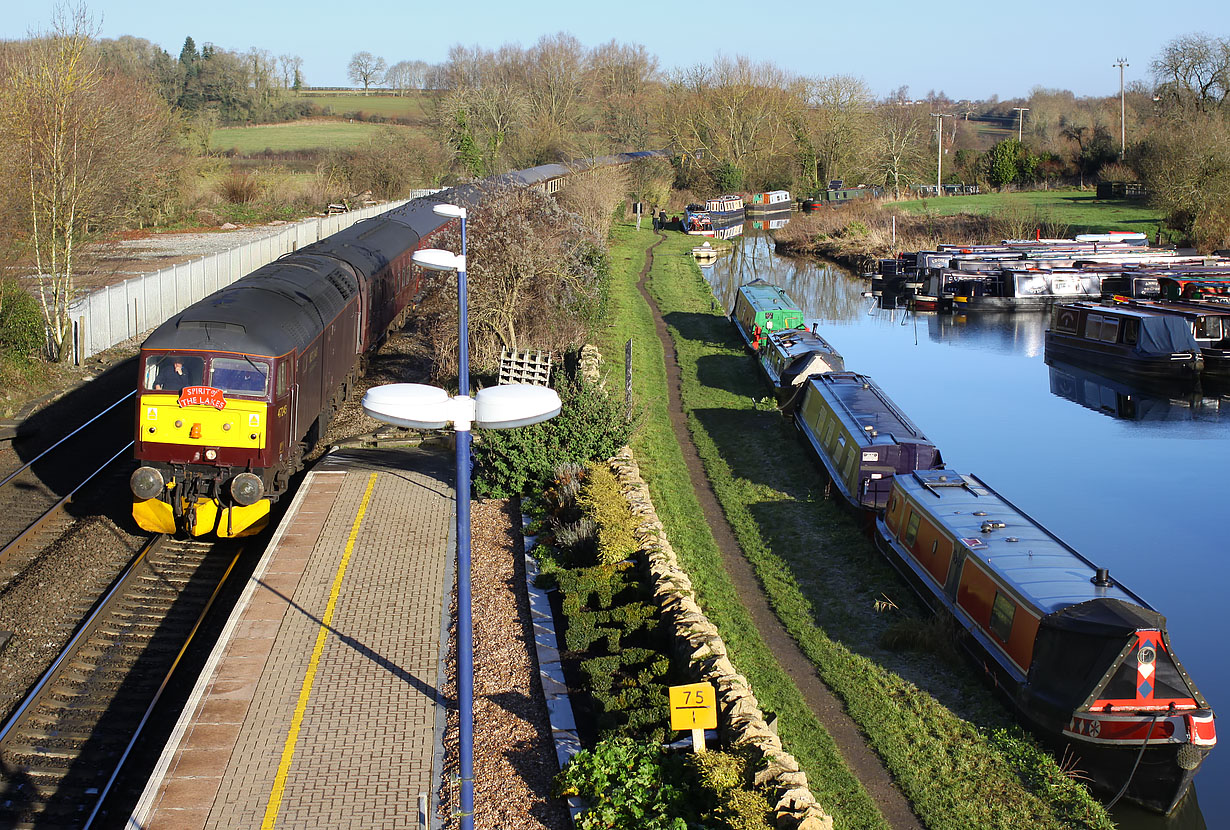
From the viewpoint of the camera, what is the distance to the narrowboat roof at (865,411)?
18766mm

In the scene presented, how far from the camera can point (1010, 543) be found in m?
13.7

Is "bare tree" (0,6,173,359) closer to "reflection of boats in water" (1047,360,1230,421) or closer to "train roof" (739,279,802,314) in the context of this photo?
"train roof" (739,279,802,314)

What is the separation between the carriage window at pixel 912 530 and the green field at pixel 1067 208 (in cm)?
5407

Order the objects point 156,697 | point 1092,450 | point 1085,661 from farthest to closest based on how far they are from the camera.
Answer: point 1092,450
point 156,697
point 1085,661

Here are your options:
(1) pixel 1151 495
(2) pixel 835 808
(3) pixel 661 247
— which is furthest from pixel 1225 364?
(3) pixel 661 247

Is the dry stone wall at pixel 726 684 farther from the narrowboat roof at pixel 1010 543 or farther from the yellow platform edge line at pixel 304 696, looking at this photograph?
the yellow platform edge line at pixel 304 696

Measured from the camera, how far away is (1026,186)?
89.2m

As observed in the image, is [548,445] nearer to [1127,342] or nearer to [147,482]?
[147,482]

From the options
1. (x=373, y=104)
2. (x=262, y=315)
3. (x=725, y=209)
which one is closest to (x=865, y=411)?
(x=262, y=315)

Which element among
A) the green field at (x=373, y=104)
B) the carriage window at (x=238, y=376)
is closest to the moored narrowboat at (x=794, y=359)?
the carriage window at (x=238, y=376)

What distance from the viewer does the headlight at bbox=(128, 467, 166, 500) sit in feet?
51.3

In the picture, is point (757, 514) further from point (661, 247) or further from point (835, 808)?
point (661, 247)

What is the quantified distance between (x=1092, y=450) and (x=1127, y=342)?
10481mm

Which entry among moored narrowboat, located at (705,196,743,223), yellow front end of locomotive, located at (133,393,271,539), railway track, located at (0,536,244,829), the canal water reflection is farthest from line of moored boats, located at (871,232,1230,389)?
railway track, located at (0,536,244,829)
